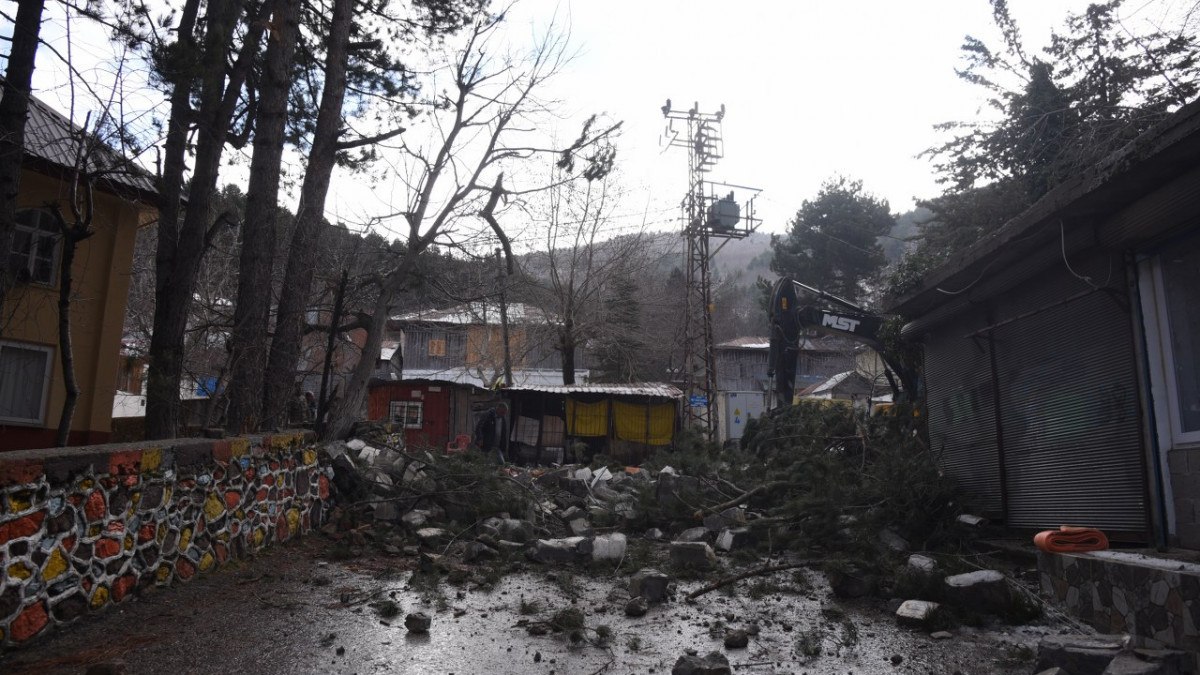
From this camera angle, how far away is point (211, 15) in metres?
9.92

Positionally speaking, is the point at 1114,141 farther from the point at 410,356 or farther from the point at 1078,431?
the point at 410,356

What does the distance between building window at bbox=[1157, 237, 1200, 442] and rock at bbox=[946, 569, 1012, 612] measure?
1.74 metres

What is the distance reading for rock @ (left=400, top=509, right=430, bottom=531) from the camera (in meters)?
9.98

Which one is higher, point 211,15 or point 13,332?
point 211,15

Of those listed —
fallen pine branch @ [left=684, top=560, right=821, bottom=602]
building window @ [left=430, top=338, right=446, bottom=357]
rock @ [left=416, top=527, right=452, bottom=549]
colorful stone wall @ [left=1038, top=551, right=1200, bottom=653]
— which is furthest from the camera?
building window @ [left=430, top=338, right=446, bottom=357]

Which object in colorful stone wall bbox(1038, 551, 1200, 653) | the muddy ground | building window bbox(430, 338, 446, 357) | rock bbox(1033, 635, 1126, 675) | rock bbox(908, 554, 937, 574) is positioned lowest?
the muddy ground

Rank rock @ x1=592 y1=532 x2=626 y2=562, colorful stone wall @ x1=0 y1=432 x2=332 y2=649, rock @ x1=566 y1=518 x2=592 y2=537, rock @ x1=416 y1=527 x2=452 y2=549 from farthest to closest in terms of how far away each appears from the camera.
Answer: rock @ x1=566 y1=518 x2=592 y2=537
rock @ x1=416 y1=527 x2=452 y2=549
rock @ x1=592 y1=532 x2=626 y2=562
colorful stone wall @ x1=0 y1=432 x2=332 y2=649

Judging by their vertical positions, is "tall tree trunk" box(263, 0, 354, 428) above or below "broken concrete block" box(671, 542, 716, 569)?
above

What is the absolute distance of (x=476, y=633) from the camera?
231 inches

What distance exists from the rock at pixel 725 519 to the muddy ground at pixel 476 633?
277 cm

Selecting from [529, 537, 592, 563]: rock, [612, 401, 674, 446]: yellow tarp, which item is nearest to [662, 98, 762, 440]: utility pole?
[612, 401, 674, 446]: yellow tarp

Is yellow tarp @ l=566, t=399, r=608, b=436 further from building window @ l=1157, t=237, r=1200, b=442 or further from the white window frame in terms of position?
building window @ l=1157, t=237, r=1200, b=442

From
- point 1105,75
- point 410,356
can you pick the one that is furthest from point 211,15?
point 410,356

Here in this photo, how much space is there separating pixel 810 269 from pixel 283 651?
144 ft
